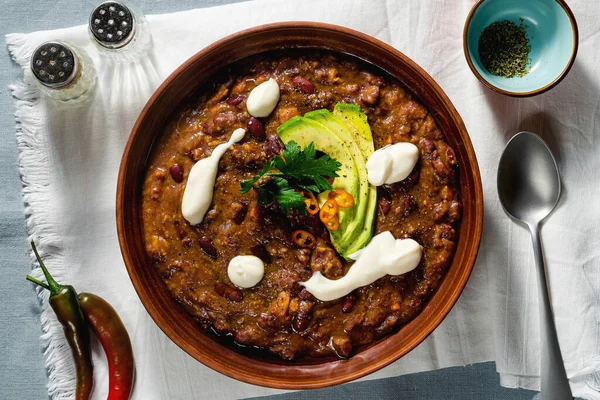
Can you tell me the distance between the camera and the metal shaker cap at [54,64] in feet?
14.0

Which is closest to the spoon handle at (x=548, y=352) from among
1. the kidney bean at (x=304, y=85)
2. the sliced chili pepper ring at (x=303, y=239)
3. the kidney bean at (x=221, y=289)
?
the sliced chili pepper ring at (x=303, y=239)

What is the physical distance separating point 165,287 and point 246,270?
654 mm

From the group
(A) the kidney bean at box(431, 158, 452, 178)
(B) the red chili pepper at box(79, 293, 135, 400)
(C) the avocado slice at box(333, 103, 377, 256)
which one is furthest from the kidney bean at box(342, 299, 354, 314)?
(B) the red chili pepper at box(79, 293, 135, 400)

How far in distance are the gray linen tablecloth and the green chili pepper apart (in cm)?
32

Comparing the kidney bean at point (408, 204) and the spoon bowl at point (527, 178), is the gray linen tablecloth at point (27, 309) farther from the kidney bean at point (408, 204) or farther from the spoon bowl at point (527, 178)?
the kidney bean at point (408, 204)

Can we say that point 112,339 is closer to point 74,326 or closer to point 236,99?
point 74,326

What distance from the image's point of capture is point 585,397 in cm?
443

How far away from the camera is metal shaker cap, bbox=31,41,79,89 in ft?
14.0

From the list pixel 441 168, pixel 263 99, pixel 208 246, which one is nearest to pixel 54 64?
pixel 263 99

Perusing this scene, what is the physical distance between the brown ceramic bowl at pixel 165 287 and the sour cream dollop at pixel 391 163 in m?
0.37

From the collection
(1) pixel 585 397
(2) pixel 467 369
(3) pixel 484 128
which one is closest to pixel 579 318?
(1) pixel 585 397

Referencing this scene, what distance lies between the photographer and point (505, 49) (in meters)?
4.43

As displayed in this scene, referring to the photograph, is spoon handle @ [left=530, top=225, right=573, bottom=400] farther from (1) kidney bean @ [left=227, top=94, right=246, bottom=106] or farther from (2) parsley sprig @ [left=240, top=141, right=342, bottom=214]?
(1) kidney bean @ [left=227, top=94, right=246, bottom=106]

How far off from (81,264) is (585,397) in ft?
12.9
